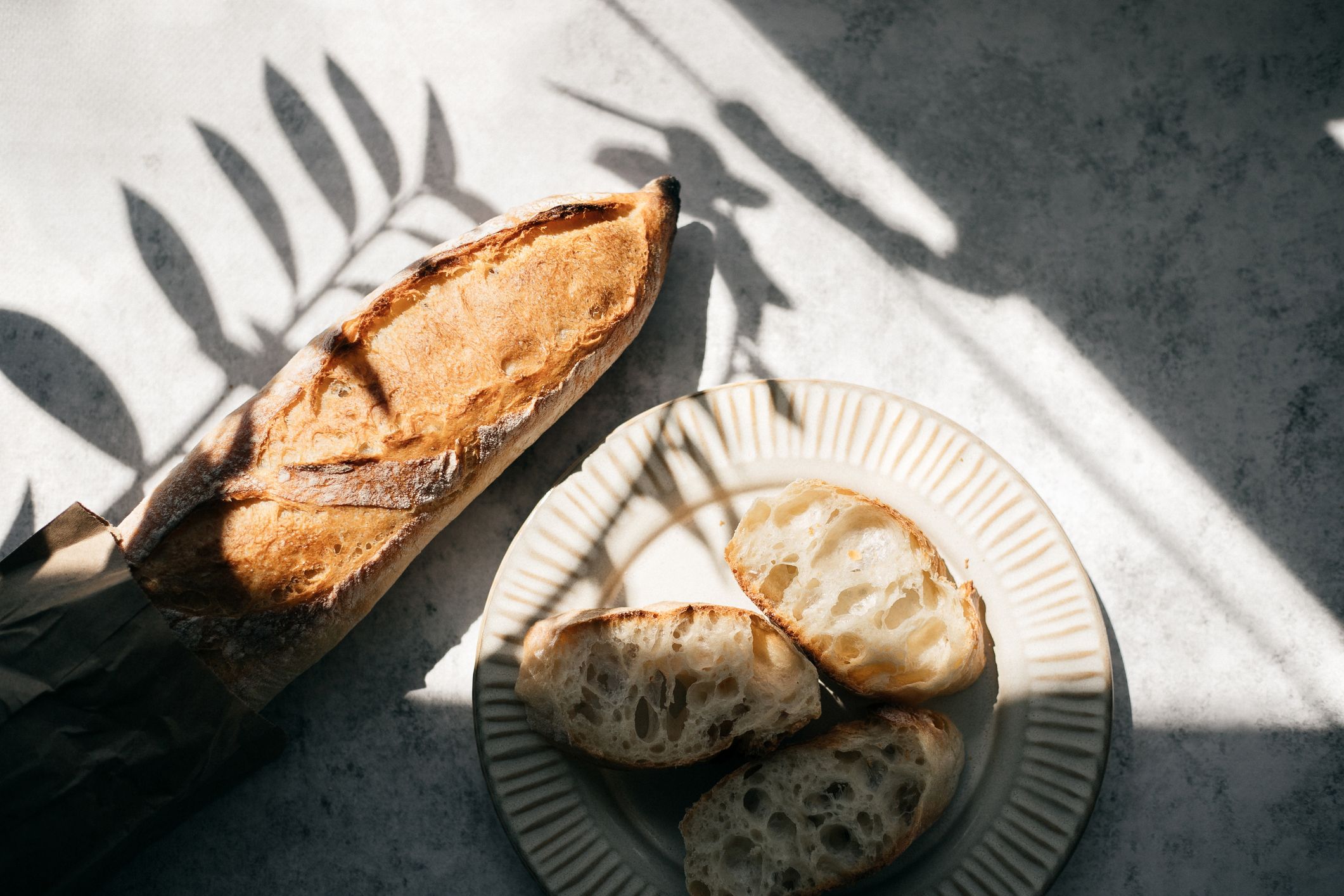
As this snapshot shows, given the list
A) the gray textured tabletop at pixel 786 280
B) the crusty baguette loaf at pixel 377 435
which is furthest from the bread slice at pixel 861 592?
the crusty baguette loaf at pixel 377 435

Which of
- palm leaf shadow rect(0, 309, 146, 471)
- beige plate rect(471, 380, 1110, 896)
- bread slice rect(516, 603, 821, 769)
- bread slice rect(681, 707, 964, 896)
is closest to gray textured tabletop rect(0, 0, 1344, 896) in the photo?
palm leaf shadow rect(0, 309, 146, 471)

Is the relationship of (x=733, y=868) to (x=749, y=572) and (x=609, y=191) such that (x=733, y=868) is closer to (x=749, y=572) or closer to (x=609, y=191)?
(x=749, y=572)

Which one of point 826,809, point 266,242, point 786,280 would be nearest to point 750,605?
point 826,809

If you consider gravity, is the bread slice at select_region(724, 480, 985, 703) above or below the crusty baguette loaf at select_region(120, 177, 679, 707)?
below

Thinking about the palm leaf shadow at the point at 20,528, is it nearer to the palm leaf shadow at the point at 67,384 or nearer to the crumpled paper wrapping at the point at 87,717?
the palm leaf shadow at the point at 67,384

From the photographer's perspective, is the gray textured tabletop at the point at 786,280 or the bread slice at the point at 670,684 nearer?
the bread slice at the point at 670,684

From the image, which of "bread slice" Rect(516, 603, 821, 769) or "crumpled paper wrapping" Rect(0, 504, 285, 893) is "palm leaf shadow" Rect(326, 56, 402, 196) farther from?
"bread slice" Rect(516, 603, 821, 769)

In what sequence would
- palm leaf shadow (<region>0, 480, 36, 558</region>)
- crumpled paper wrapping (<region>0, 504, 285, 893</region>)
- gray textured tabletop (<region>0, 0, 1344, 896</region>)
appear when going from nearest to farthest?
crumpled paper wrapping (<region>0, 504, 285, 893</region>), gray textured tabletop (<region>0, 0, 1344, 896</region>), palm leaf shadow (<region>0, 480, 36, 558</region>)
